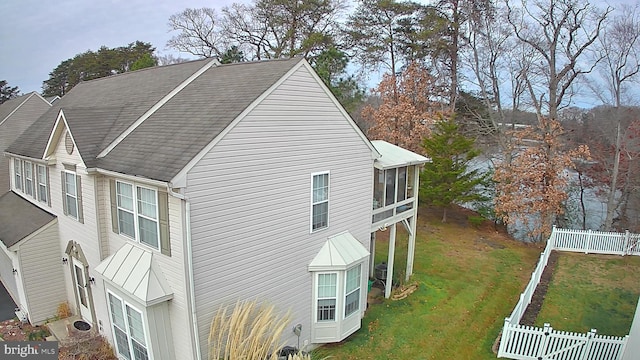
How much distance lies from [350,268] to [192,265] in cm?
423

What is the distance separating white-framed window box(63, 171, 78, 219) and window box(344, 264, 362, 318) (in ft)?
24.4

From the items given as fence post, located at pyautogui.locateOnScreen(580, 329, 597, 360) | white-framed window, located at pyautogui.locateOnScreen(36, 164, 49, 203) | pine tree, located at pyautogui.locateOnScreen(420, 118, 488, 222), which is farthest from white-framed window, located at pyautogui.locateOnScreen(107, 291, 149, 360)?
pine tree, located at pyautogui.locateOnScreen(420, 118, 488, 222)

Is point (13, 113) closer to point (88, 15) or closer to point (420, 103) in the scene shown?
point (88, 15)

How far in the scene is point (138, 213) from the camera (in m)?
8.08

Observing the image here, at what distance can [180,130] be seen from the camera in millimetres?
8266

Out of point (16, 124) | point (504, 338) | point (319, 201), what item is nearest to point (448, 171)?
point (504, 338)

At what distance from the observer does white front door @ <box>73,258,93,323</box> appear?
1029 centimetres

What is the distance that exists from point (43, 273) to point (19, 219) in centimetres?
238

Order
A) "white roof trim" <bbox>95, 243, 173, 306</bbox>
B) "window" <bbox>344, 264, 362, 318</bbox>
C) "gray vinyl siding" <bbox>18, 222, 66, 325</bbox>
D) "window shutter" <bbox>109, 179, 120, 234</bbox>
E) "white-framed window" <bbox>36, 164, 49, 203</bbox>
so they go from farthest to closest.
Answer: "white-framed window" <bbox>36, 164, 49, 203</bbox>, "gray vinyl siding" <bbox>18, 222, 66, 325</bbox>, "window" <bbox>344, 264, 362, 318</bbox>, "window shutter" <bbox>109, 179, 120, 234</bbox>, "white roof trim" <bbox>95, 243, 173, 306</bbox>

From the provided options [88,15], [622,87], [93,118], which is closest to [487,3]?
[622,87]

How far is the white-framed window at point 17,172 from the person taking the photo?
562 inches

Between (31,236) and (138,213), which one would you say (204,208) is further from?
(31,236)

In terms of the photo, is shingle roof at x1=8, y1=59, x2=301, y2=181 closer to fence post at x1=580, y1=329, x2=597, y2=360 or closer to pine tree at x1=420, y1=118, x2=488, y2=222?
fence post at x1=580, y1=329, x2=597, y2=360

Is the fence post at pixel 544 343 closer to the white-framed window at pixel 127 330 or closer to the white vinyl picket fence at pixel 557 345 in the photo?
the white vinyl picket fence at pixel 557 345
